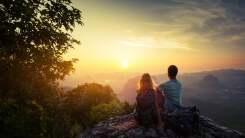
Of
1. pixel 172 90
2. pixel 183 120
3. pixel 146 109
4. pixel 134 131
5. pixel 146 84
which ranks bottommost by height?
pixel 134 131

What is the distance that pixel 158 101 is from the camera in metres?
13.5

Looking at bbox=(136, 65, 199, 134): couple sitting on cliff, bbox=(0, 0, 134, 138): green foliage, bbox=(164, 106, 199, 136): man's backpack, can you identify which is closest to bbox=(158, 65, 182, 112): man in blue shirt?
bbox=(136, 65, 199, 134): couple sitting on cliff

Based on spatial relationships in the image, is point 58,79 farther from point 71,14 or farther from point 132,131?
point 132,131

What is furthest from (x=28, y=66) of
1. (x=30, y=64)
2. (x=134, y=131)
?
(x=134, y=131)

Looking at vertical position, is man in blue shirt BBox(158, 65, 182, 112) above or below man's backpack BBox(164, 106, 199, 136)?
above

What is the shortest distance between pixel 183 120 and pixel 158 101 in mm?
1328

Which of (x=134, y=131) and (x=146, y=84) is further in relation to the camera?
(x=134, y=131)

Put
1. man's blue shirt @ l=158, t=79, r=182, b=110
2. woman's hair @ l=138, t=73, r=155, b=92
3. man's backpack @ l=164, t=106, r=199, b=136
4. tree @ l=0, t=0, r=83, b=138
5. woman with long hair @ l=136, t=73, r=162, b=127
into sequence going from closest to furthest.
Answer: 1. woman's hair @ l=138, t=73, r=155, b=92
2. woman with long hair @ l=136, t=73, r=162, b=127
3. man's backpack @ l=164, t=106, r=199, b=136
4. man's blue shirt @ l=158, t=79, r=182, b=110
5. tree @ l=0, t=0, r=83, b=138

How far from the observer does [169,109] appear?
1440cm

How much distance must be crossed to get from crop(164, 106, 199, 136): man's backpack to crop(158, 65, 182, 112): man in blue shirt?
528 millimetres

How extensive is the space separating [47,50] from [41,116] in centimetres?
381

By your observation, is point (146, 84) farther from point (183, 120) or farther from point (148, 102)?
point (183, 120)

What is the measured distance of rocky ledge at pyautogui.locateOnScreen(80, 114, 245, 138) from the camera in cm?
1373

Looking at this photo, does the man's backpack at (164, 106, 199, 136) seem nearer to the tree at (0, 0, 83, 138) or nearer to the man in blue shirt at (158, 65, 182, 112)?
the man in blue shirt at (158, 65, 182, 112)
